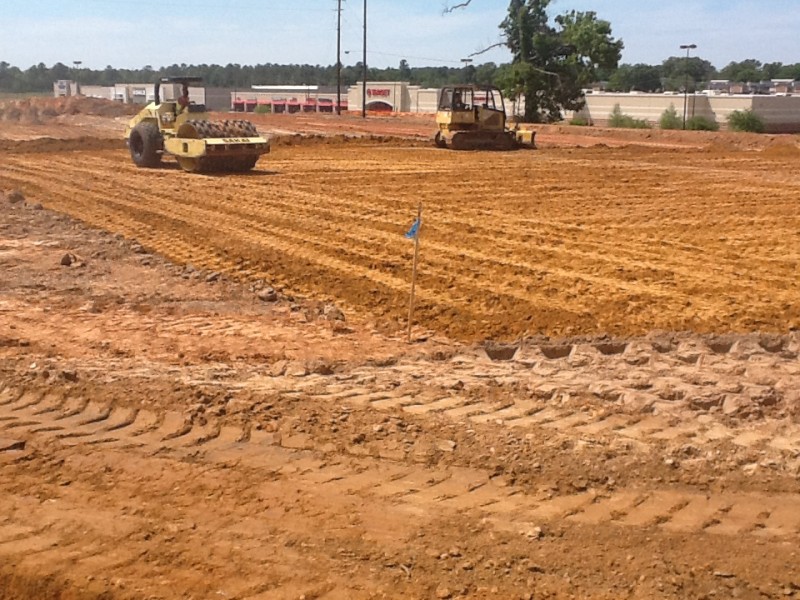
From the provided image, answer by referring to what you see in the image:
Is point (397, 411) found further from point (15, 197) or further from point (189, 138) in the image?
point (189, 138)

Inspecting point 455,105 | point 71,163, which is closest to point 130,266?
point 71,163

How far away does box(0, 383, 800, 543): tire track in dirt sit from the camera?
508 cm

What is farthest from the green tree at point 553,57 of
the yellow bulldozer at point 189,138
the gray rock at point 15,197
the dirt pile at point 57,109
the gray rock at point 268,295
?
the gray rock at point 268,295

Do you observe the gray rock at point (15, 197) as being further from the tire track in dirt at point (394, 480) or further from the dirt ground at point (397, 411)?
the tire track in dirt at point (394, 480)

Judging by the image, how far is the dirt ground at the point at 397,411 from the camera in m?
4.62

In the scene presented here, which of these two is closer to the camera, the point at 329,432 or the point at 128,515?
the point at 128,515

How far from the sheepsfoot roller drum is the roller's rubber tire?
0.31 m

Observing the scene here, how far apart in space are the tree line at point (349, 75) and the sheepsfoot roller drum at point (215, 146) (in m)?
66.9

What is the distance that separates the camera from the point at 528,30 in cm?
5584

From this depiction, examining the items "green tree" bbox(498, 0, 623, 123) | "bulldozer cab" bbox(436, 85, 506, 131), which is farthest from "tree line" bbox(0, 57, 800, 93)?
"bulldozer cab" bbox(436, 85, 506, 131)

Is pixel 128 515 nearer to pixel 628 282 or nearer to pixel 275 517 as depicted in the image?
pixel 275 517

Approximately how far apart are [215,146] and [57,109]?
151 ft

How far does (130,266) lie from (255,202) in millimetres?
5764

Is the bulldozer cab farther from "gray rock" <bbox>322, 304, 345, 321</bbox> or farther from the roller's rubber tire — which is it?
"gray rock" <bbox>322, 304, 345, 321</bbox>
